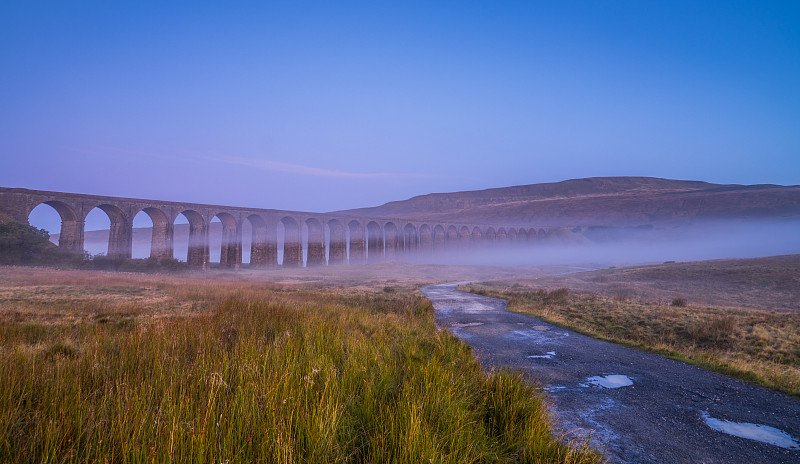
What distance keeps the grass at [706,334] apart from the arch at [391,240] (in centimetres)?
5708

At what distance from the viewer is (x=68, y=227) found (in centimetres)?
3347

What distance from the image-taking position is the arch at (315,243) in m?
56.2

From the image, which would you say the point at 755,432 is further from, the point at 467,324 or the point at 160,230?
the point at 160,230

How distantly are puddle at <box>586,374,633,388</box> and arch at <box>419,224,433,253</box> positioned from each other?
75.6 meters

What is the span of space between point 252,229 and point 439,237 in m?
49.2

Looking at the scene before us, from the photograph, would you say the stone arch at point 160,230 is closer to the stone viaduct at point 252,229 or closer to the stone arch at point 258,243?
the stone viaduct at point 252,229

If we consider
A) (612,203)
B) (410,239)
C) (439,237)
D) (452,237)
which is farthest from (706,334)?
(612,203)

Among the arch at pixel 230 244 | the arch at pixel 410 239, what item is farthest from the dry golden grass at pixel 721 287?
the arch at pixel 410 239

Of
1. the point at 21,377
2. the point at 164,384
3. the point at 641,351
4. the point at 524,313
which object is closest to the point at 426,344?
the point at 164,384

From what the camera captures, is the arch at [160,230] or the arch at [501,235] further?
the arch at [501,235]

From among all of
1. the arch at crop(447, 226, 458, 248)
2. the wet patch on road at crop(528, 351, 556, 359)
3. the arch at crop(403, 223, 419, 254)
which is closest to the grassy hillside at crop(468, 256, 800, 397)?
the wet patch on road at crop(528, 351, 556, 359)

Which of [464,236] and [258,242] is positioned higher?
[464,236]

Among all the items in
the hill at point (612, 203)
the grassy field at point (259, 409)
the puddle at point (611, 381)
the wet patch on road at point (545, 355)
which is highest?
the hill at point (612, 203)

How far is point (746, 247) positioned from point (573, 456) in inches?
4319
